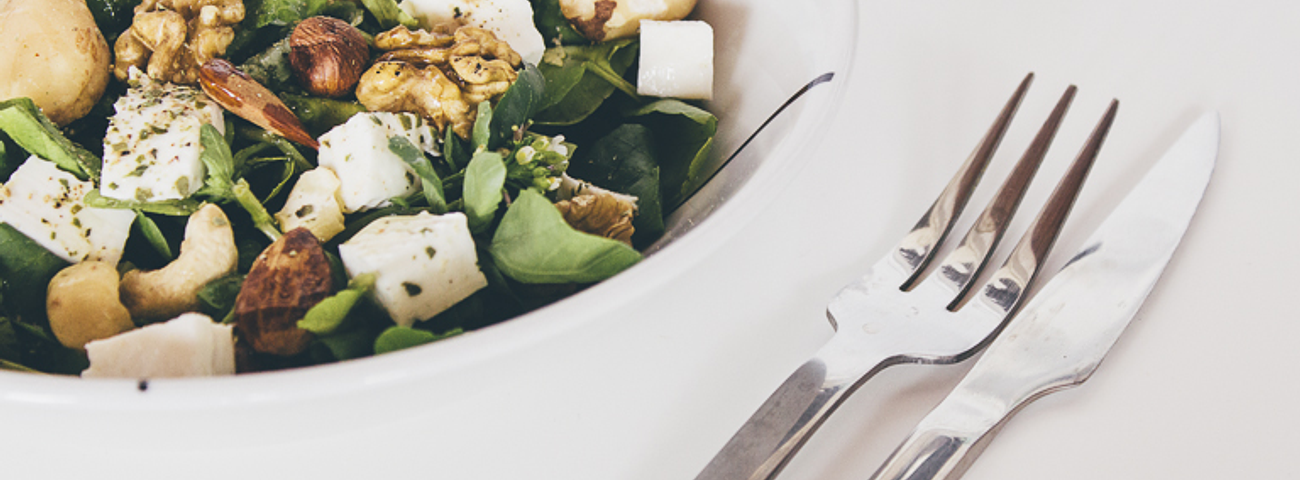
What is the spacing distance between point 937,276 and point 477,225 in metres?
0.47

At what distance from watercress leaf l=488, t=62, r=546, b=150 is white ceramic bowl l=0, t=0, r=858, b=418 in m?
0.20

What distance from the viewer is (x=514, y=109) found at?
2.70ft

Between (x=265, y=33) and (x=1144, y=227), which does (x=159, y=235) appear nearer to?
(x=265, y=33)

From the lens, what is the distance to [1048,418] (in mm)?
740

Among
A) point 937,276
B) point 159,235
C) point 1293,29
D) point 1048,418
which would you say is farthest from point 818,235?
point 1293,29

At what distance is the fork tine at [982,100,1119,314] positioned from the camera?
0.80 meters

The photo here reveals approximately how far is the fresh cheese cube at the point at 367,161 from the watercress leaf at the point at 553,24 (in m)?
0.29

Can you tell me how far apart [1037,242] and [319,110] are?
0.79 metres

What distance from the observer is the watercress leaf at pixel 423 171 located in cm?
76

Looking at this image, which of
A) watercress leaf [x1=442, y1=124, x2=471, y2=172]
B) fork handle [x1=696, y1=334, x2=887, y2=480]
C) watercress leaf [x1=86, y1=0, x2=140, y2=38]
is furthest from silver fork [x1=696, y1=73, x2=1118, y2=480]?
watercress leaf [x1=86, y1=0, x2=140, y2=38]

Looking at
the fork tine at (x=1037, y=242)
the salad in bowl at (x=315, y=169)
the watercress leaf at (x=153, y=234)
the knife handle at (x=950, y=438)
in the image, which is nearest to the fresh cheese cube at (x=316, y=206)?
the salad in bowl at (x=315, y=169)

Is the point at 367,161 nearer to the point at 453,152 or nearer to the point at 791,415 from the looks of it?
the point at 453,152

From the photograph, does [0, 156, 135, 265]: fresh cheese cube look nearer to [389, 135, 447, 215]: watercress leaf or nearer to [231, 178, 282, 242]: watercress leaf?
[231, 178, 282, 242]: watercress leaf

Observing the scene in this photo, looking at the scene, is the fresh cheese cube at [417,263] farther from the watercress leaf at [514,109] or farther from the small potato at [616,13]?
the small potato at [616,13]
